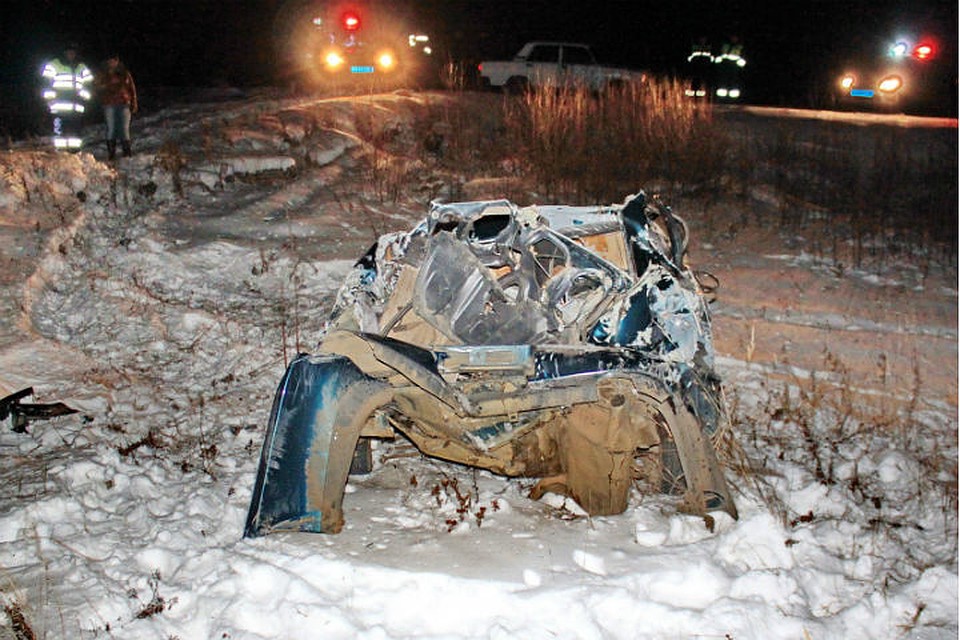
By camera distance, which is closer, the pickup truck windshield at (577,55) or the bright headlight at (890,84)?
the bright headlight at (890,84)

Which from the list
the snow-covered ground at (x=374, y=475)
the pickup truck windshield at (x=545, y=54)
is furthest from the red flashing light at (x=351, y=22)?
the snow-covered ground at (x=374, y=475)

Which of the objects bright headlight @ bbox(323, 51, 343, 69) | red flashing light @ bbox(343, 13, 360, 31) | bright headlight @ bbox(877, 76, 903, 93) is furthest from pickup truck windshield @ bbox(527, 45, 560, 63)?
bright headlight @ bbox(877, 76, 903, 93)

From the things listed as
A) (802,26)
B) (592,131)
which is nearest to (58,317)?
(592,131)

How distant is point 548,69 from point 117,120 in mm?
9631

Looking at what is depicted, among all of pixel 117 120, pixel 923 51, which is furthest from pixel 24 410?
pixel 923 51

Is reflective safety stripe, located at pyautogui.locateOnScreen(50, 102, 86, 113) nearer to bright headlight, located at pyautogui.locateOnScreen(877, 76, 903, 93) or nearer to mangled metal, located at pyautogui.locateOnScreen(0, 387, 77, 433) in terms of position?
mangled metal, located at pyautogui.locateOnScreen(0, 387, 77, 433)

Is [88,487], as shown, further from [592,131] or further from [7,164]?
[592,131]

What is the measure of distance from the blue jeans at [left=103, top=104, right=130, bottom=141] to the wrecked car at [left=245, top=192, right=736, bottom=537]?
7550mm

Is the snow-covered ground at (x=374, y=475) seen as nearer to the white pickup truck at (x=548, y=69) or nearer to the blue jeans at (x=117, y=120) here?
the blue jeans at (x=117, y=120)

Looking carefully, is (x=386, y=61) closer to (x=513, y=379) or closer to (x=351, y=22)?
(x=351, y=22)

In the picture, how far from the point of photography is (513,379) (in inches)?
163

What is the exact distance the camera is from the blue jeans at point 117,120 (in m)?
11.4

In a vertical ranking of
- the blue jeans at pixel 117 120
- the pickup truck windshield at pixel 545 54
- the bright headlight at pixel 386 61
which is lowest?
the blue jeans at pixel 117 120

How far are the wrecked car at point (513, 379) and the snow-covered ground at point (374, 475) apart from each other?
1.02 ft
